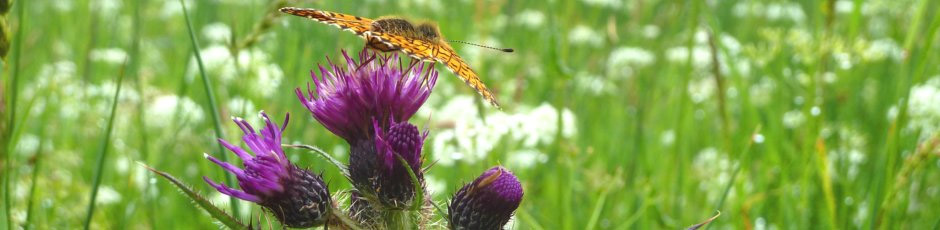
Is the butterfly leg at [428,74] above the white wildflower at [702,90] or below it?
below

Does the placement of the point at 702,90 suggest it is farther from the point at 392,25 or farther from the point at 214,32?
the point at 392,25

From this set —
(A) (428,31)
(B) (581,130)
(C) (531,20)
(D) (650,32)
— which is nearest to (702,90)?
(B) (581,130)

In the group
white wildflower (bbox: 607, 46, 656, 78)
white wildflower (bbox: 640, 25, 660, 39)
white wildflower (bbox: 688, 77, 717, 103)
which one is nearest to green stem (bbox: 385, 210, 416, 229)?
white wildflower (bbox: 688, 77, 717, 103)

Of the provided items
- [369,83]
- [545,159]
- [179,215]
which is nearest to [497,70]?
[545,159]

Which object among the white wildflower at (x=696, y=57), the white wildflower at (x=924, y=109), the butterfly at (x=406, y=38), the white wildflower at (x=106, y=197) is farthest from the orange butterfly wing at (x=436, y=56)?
the white wildflower at (x=696, y=57)

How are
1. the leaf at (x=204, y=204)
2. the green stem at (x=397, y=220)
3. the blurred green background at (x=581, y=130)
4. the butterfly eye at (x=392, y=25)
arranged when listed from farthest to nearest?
1. the blurred green background at (x=581, y=130)
2. the butterfly eye at (x=392, y=25)
3. the green stem at (x=397, y=220)
4. the leaf at (x=204, y=204)

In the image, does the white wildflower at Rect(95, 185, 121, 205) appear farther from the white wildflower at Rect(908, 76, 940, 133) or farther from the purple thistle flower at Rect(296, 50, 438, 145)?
the white wildflower at Rect(908, 76, 940, 133)

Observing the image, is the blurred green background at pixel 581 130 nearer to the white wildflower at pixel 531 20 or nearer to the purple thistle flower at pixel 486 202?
the purple thistle flower at pixel 486 202
